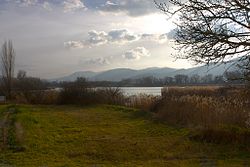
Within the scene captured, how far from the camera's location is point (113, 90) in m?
38.8

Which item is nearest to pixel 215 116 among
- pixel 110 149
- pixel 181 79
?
pixel 110 149

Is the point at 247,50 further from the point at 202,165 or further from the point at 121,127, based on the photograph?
the point at 121,127

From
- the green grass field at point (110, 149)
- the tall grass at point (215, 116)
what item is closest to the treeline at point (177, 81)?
the tall grass at point (215, 116)

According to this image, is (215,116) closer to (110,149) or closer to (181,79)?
(110,149)

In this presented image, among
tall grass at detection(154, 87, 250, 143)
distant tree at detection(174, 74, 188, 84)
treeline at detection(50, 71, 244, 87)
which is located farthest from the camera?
distant tree at detection(174, 74, 188, 84)

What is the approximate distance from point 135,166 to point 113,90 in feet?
94.9

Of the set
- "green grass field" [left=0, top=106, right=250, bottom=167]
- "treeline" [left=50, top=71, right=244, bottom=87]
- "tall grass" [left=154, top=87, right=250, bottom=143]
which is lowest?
"green grass field" [left=0, top=106, right=250, bottom=167]

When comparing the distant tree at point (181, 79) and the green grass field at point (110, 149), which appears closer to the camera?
the green grass field at point (110, 149)

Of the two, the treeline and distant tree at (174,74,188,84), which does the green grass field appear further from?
distant tree at (174,74,188,84)

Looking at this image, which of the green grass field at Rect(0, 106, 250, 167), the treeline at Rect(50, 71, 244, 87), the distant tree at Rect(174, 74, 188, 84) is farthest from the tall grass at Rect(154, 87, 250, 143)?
the distant tree at Rect(174, 74, 188, 84)

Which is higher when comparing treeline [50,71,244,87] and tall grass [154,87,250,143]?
treeline [50,71,244,87]

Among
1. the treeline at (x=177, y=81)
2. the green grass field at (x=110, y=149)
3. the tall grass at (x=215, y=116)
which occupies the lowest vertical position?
the green grass field at (x=110, y=149)

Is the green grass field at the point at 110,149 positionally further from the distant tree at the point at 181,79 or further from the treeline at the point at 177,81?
the distant tree at the point at 181,79

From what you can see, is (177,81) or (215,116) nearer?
(215,116)
